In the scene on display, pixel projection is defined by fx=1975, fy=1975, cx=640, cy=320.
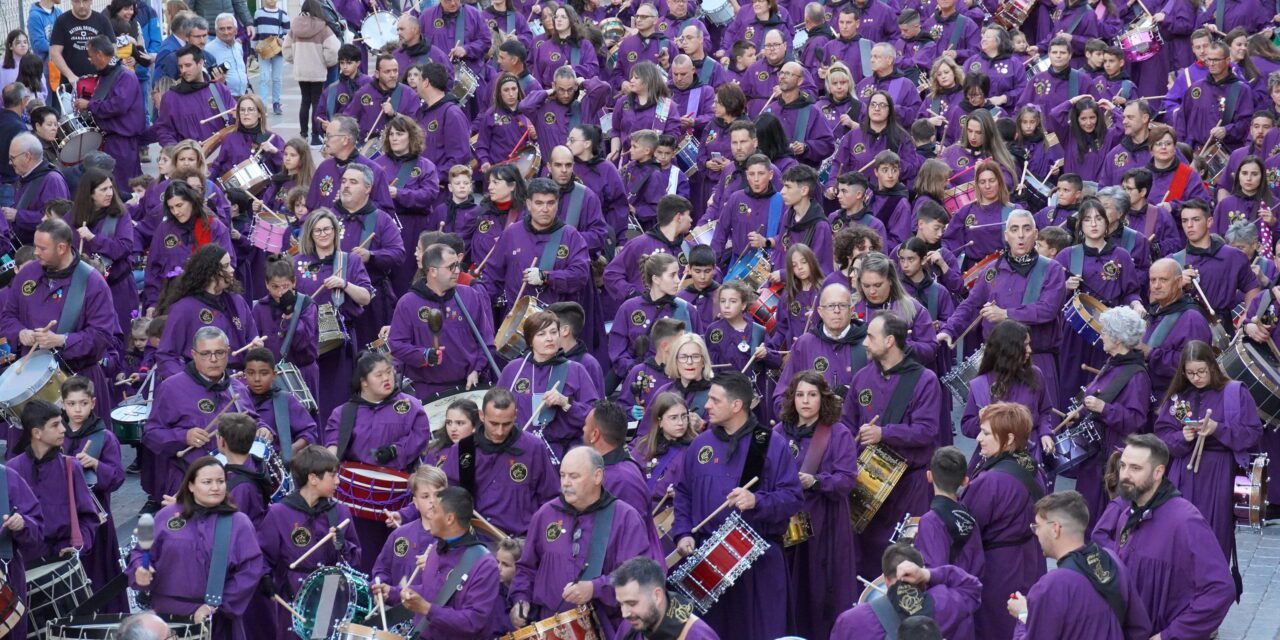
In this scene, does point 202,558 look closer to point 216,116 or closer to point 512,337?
point 512,337

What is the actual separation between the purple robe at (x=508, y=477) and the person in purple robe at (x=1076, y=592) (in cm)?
316

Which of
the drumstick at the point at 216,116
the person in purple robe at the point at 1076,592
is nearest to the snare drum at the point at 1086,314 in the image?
the person in purple robe at the point at 1076,592

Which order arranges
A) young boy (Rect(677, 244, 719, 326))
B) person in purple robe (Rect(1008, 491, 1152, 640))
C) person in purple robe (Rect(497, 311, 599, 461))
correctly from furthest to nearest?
young boy (Rect(677, 244, 719, 326)) → person in purple robe (Rect(497, 311, 599, 461)) → person in purple robe (Rect(1008, 491, 1152, 640))

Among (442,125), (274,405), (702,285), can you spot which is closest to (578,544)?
(274,405)

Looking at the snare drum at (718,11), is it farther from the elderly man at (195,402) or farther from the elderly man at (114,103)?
the elderly man at (195,402)

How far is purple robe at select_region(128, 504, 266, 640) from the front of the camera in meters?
10.3

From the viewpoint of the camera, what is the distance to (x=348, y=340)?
14.9m

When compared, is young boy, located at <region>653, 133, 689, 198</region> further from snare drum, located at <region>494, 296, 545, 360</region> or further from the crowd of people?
snare drum, located at <region>494, 296, 545, 360</region>

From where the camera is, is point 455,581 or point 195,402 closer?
point 455,581

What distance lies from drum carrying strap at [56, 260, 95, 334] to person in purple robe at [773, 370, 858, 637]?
17.1ft

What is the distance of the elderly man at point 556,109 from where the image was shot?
1958cm

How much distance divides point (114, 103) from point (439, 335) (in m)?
7.15

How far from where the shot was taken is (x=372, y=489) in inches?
458

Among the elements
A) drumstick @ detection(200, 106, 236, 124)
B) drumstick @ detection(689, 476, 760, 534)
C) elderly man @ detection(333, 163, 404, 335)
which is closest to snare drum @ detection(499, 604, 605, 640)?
drumstick @ detection(689, 476, 760, 534)
